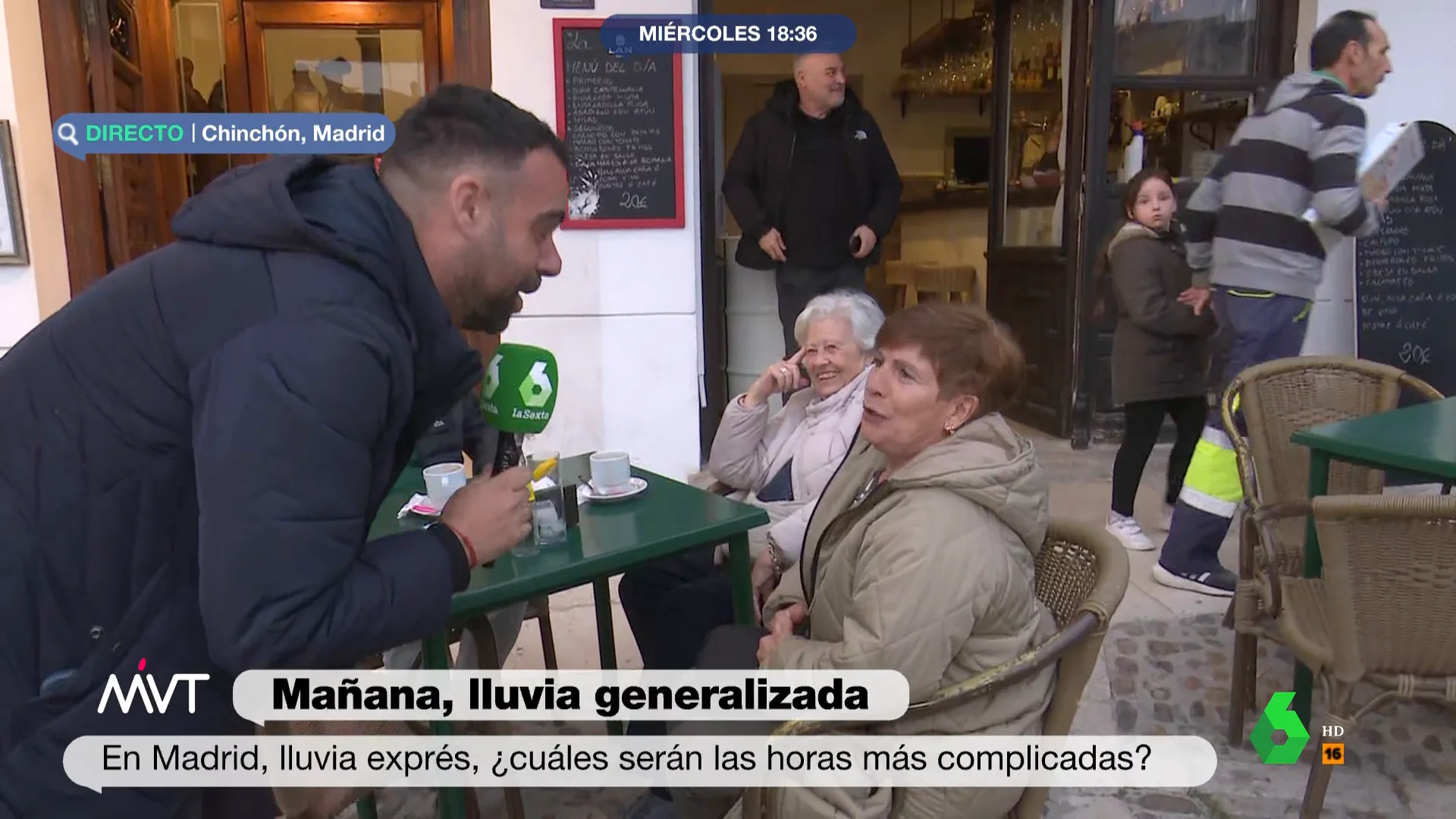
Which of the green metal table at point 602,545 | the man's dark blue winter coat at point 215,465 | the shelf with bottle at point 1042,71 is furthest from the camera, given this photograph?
the shelf with bottle at point 1042,71

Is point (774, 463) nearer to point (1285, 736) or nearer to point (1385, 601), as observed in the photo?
point (1385, 601)

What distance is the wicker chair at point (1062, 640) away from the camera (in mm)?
1290

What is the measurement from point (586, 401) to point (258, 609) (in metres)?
3.29

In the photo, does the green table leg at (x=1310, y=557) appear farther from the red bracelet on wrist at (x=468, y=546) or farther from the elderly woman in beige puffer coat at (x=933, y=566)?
the red bracelet on wrist at (x=468, y=546)

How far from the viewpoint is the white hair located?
227 cm

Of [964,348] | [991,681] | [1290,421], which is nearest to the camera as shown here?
[991,681]

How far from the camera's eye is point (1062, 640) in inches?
50.9

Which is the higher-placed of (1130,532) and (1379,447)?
(1379,447)

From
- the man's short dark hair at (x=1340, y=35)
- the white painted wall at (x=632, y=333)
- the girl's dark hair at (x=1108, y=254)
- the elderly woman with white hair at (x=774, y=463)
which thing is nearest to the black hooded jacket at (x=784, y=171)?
the white painted wall at (x=632, y=333)

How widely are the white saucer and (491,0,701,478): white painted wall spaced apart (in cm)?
228

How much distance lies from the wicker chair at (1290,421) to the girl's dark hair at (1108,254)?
44.5 inches

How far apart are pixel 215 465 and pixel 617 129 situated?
3.33 metres

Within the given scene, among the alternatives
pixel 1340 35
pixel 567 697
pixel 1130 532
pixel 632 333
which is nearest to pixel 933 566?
pixel 567 697

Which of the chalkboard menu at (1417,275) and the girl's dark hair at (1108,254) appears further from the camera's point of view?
the chalkboard menu at (1417,275)
